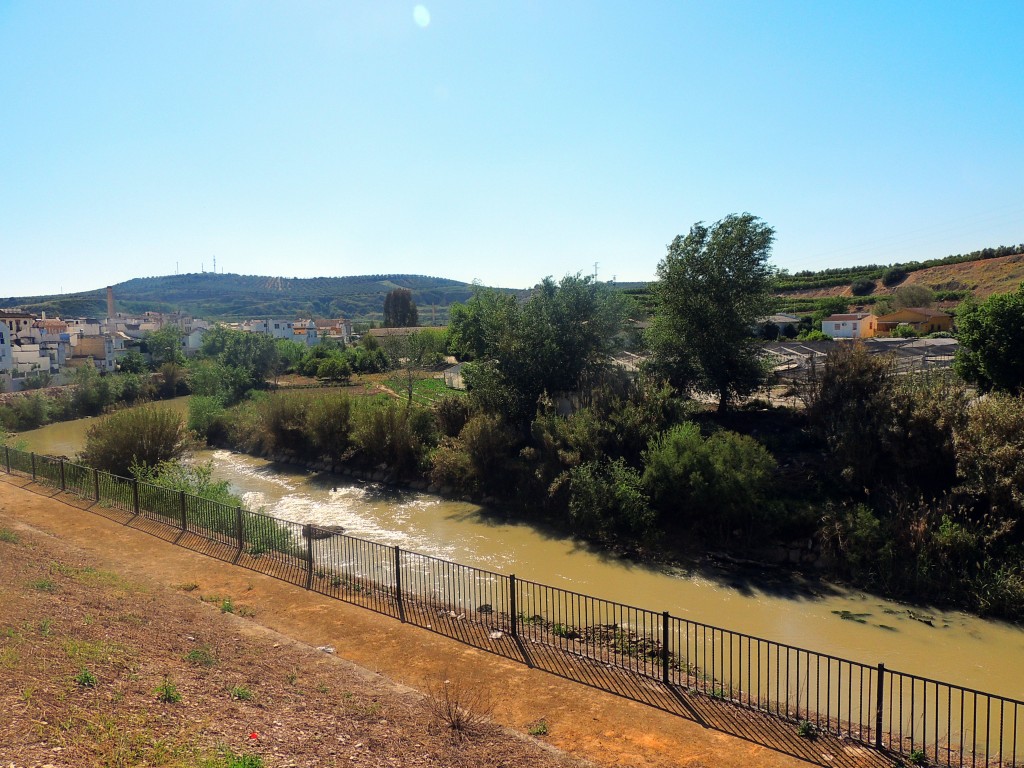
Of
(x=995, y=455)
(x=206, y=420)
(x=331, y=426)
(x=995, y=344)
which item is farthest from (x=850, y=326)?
(x=206, y=420)

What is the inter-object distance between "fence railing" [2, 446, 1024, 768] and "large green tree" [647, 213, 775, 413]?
460 inches

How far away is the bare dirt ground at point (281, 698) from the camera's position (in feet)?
22.3

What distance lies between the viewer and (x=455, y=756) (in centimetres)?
721

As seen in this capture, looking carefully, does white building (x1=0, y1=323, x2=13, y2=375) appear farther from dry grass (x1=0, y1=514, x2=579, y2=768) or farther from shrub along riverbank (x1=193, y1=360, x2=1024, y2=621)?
dry grass (x1=0, y1=514, x2=579, y2=768)

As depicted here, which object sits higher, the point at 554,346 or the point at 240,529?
the point at 554,346

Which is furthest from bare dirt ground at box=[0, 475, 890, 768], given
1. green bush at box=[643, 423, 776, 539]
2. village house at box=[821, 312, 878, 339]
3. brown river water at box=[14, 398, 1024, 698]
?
village house at box=[821, 312, 878, 339]

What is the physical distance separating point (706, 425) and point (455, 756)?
1742 centimetres

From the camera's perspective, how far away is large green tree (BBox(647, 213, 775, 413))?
23.5m

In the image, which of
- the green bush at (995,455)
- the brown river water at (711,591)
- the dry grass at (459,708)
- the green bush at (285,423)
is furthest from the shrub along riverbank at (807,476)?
the dry grass at (459,708)

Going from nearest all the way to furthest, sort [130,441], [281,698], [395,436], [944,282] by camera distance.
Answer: [281,698]
[130,441]
[395,436]
[944,282]

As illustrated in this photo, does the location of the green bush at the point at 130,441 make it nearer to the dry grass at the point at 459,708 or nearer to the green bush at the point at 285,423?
the green bush at the point at 285,423

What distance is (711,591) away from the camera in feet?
52.5

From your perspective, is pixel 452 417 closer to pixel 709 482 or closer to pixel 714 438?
pixel 714 438

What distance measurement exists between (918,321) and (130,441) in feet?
187
